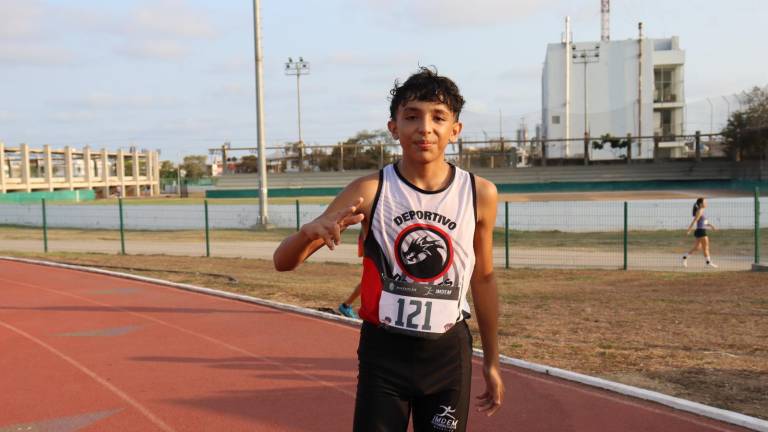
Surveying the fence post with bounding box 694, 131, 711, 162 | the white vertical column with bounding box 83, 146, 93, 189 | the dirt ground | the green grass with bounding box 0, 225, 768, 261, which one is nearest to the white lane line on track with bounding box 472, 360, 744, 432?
the dirt ground

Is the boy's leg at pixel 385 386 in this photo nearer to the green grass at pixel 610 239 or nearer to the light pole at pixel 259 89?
the green grass at pixel 610 239

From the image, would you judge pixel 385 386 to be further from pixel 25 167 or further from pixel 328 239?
pixel 25 167

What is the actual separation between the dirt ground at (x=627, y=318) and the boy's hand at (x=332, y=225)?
430 centimetres

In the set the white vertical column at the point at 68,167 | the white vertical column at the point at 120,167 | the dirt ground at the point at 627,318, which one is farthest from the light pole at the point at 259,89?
the white vertical column at the point at 120,167

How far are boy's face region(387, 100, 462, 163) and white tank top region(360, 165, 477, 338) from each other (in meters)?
0.13

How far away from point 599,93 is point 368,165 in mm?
30230

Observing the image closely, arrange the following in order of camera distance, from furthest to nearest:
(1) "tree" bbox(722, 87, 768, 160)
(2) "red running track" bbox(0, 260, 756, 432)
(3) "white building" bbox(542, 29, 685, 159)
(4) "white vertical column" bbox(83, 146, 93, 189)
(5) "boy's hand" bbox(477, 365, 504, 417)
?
(4) "white vertical column" bbox(83, 146, 93, 189), (3) "white building" bbox(542, 29, 685, 159), (1) "tree" bbox(722, 87, 768, 160), (2) "red running track" bbox(0, 260, 756, 432), (5) "boy's hand" bbox(477, 365, 504, 417)

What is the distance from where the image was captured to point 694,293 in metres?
12.0

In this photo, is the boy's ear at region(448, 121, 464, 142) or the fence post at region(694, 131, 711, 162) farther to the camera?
the fence post at region(694, 131, 711, 162)

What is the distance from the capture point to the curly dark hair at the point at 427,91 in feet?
8.60

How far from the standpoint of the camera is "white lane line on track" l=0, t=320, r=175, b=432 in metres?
5.42

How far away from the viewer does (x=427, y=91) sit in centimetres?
262

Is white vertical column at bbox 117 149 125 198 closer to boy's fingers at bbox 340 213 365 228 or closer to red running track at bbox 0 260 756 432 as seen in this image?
red running track at bbox 0 260 756 432

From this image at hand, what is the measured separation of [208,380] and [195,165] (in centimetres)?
11445
